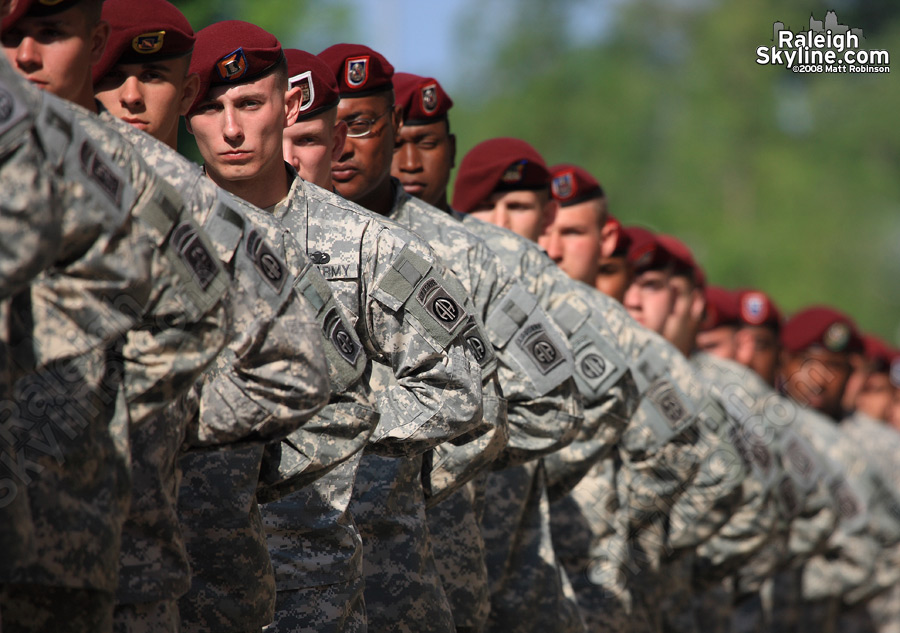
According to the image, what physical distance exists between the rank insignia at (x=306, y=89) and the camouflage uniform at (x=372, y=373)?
46cm

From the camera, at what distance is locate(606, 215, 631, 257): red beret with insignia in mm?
9171

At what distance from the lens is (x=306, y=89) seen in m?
5.66

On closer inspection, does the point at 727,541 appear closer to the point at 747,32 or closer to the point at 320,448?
the point at 320,448

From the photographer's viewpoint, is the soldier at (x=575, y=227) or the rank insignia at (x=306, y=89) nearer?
the rank insignia at (x=306, y=89)

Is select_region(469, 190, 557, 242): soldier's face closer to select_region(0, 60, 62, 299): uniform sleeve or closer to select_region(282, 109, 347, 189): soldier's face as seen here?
select_region(282, 109, 347, 189): soldier's face

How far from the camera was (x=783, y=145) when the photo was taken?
33312mm

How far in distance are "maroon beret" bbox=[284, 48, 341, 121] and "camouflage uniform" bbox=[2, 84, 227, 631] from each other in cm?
213

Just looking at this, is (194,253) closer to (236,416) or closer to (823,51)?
(236,416)

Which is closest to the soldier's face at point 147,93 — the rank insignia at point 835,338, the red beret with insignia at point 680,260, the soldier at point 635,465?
the soldier at point 635,465

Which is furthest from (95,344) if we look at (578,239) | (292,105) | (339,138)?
(578,239)

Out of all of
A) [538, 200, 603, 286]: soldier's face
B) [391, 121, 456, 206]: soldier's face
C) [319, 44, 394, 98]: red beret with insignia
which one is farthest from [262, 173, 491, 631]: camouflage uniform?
[538, 200, 603, 286]: soldier's face

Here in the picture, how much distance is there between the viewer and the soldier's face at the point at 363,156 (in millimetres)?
6195

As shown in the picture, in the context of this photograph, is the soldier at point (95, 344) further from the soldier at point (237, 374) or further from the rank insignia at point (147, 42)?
the rank insignia at point (147, 42)

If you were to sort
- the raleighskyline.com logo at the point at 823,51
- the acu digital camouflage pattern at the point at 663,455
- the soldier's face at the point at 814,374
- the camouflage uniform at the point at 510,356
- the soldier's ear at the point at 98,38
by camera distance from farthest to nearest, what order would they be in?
the soldier's face at the point at 814,374, the raleighskyline.com logo at the point at 823,51, the acu digital camouflage pattern at the point at 663,455, the camouflage uniform at the point at 510,356, the soldier's ear at the point at 98,38
